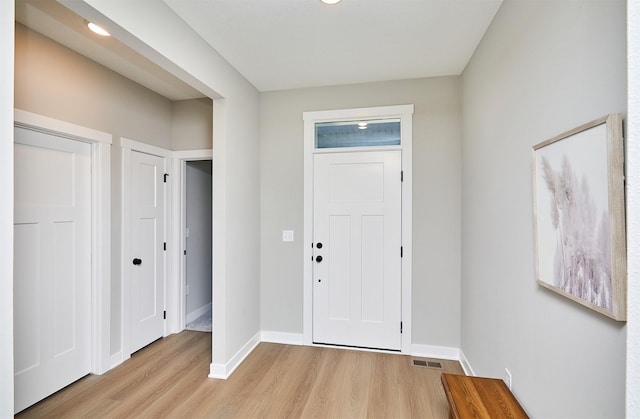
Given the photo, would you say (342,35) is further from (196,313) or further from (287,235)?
(196,313)

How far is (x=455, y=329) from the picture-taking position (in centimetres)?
291

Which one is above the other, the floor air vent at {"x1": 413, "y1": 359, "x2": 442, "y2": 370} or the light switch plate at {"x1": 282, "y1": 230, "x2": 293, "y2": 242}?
the light switch plate at {"x1": 282, "y1": 230, "x2": 293, "y2": 242}

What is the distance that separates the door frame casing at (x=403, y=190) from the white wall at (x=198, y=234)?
165 cm

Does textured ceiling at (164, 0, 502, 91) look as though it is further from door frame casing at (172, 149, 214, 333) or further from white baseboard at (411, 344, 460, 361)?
white baseboard at (411, 344, 460, 361)

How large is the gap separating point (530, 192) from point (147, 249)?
3.37 metres

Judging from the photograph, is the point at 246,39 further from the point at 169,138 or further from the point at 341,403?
the point at 341,403

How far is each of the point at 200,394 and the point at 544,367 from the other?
7.44 feet

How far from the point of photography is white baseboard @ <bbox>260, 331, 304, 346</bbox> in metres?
3.23

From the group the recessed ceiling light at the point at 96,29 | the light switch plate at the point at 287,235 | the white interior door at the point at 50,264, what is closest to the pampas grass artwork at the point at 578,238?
the light switch plate at the point at 287,235

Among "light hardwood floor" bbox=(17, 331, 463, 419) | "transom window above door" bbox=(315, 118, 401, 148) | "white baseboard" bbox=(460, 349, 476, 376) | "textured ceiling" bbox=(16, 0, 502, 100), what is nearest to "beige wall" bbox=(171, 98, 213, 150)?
"textured ceiling" bbox=(16, 0, 502, 100)
